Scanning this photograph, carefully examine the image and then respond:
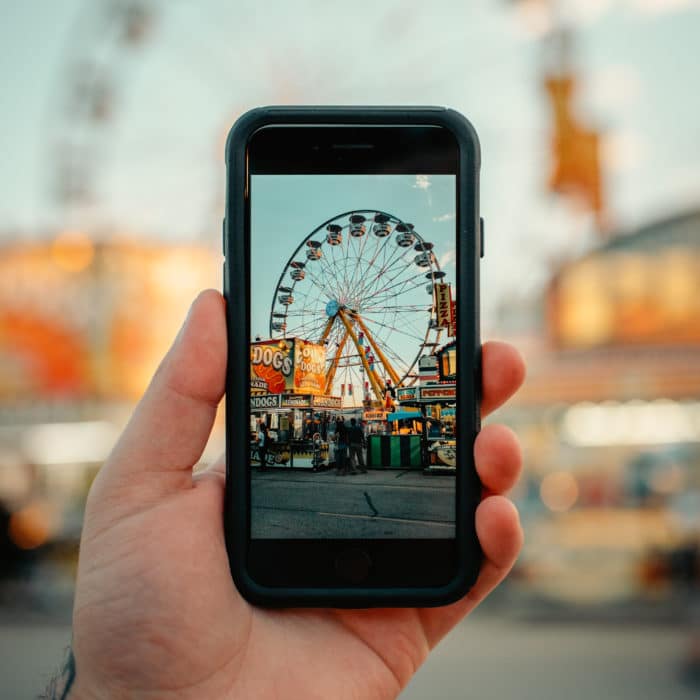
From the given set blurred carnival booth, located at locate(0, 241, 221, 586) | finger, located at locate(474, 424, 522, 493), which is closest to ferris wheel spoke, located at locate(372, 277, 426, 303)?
finger, located at locate(474, 424, 522, 493)

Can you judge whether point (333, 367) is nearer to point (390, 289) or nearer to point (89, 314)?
point (390, 289)

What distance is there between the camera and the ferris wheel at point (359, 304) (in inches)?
64.9

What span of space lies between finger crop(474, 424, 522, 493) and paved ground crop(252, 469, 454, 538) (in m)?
0.08

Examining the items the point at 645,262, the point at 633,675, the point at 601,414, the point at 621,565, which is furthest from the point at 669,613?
the point at 645,262

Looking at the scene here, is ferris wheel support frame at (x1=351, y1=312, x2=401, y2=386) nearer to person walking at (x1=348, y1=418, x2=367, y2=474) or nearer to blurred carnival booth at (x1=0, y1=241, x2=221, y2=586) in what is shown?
person walking at (x1=348, y1=418, x2=367, y2=474)

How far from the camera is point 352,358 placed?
1.66m

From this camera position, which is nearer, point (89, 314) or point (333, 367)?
point (333, 367)

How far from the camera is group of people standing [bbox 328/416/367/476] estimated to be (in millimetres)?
1646

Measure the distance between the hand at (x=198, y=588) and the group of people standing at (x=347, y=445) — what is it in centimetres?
23

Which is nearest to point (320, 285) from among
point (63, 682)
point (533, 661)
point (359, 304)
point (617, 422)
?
point (359, 304)

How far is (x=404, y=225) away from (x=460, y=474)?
508 mm

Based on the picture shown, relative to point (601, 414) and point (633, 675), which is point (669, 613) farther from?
point (601, 414)

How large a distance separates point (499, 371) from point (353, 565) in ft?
1.58

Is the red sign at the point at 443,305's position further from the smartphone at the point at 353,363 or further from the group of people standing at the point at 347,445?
the group of people standing at the point at 347,445
